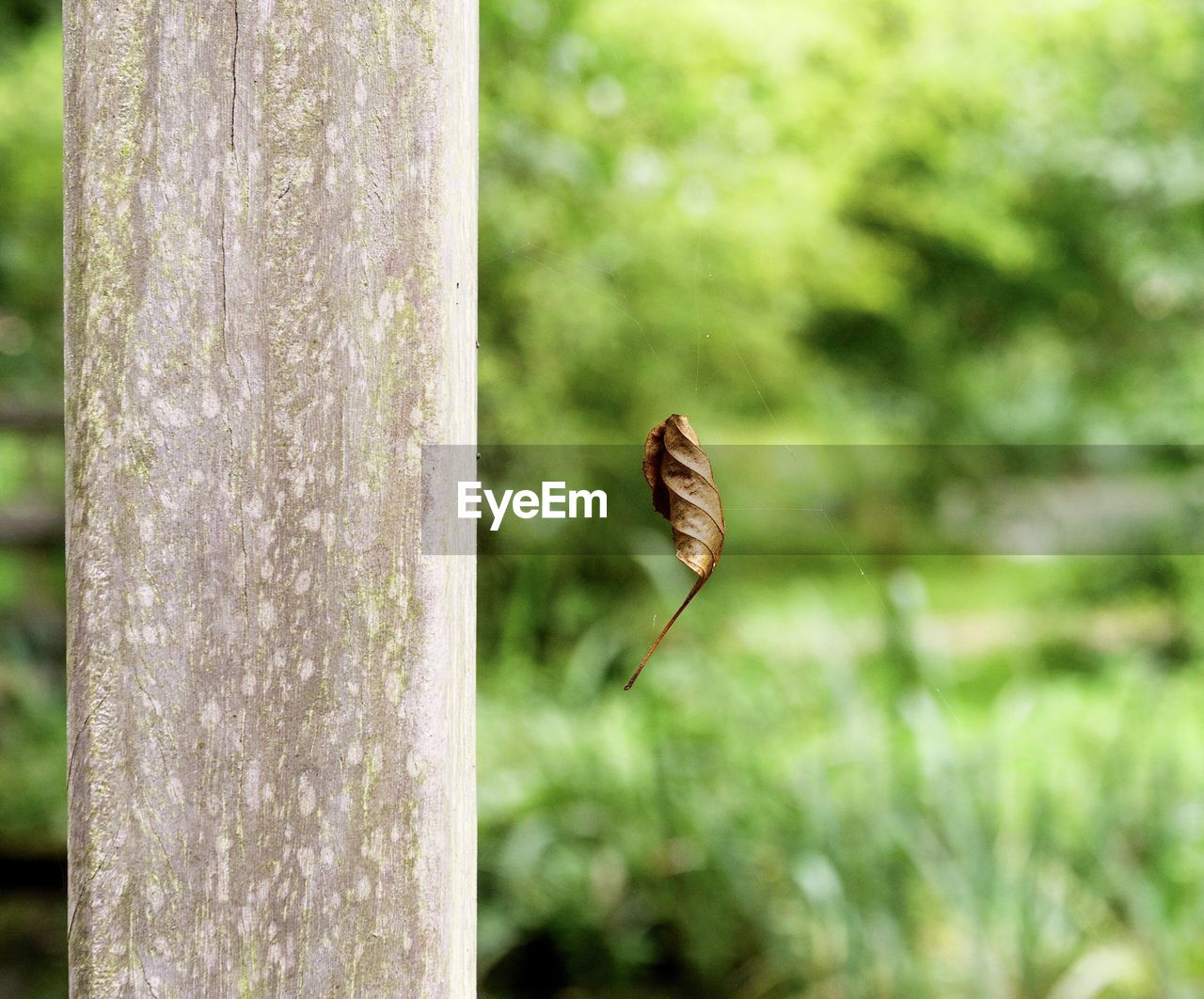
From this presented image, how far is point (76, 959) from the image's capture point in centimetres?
53

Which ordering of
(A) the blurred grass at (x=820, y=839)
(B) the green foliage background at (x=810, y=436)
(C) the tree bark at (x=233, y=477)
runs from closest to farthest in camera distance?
(C) the tree bark at (x=233, y=477), (A) the blurred grass at (x=820, y=839), (B) the green foliage background at (x=810, y=436)

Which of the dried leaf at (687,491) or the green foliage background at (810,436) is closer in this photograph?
the dried leaf at (687,491)

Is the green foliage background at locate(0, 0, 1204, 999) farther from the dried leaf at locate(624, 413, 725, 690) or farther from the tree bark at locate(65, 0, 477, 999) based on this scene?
the tree bark at locate(65, 0, 477, 999)

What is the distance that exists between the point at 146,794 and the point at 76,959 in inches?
3.8

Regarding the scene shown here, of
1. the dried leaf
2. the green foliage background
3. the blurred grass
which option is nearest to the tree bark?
the dried leaf

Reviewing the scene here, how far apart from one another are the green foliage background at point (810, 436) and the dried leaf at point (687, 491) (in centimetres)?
95

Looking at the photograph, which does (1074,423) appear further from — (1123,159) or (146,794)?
(146,794)

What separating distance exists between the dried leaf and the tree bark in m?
0.16

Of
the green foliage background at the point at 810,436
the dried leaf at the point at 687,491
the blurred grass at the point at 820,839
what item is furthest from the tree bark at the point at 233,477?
the green foliage background at the point at 810,436

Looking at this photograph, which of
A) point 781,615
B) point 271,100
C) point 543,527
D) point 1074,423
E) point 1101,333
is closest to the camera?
point 271,100

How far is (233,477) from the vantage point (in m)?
0.52

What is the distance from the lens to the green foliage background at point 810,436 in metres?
1.73

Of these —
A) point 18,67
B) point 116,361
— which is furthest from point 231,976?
point 18,67

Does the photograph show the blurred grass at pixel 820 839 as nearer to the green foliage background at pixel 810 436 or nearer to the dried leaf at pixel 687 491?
the green foliage background at pixel 810 436
